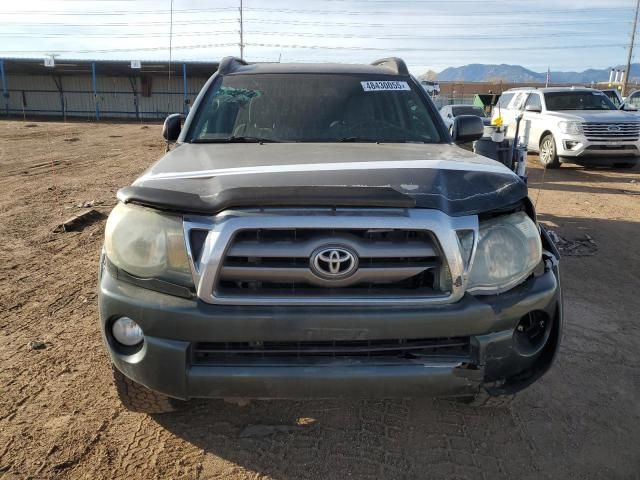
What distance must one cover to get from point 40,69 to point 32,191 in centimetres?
3422

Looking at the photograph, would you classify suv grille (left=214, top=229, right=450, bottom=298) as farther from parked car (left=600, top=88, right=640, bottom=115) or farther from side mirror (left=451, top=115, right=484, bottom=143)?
parked car (left=600, top=88, right=640, bottom=115)

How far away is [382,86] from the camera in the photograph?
3877mm

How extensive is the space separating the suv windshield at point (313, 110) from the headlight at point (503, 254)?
1334 millimetres

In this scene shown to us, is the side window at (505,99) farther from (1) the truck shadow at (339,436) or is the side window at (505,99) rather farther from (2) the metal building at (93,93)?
(2) the metal building at (93,93)

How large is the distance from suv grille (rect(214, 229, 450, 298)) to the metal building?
38.2 metres

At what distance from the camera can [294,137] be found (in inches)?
136

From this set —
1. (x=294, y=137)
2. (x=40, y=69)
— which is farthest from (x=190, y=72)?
(x=294, y=137)

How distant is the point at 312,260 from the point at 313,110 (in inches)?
73.7

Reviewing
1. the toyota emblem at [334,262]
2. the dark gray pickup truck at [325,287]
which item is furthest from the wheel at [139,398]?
the toyota emblem at [334,262]

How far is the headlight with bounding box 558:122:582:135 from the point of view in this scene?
1147 cm

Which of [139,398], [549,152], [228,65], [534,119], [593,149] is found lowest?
[139,398]

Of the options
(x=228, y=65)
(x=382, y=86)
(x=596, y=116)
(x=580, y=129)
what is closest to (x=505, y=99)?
(x=596, y=116)

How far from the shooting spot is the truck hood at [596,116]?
37.6ft

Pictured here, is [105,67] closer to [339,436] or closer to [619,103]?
[619,103]
